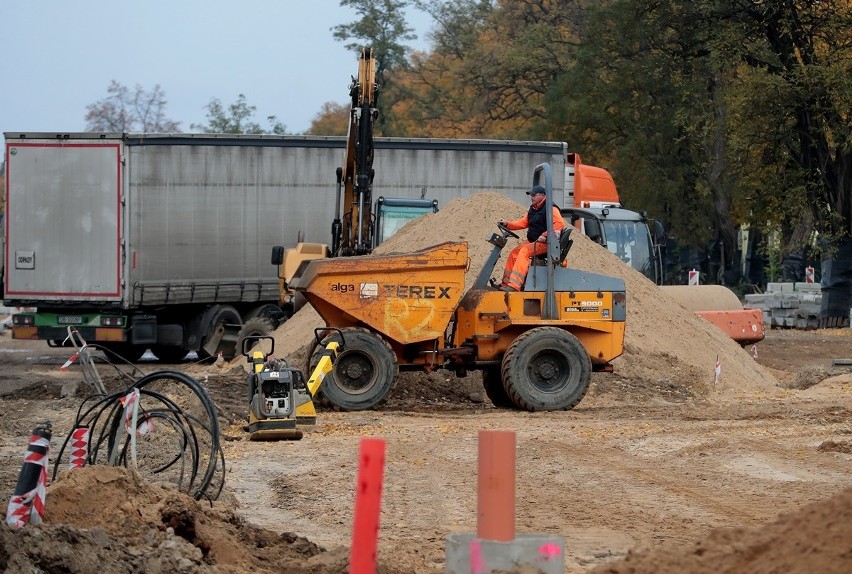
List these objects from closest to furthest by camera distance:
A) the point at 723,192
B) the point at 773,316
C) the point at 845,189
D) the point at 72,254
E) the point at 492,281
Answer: the point at 492,281
the point at 72,254
the point at 845,189
the point at 773,316
the point at 723,192

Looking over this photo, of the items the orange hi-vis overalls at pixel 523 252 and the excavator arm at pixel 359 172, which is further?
the excavator arm at pixel 359 172

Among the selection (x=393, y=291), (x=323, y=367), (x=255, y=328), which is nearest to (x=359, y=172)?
(x=255, y=328)

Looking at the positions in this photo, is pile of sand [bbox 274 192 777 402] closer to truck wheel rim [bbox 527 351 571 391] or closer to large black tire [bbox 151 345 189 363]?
truck wheel rim [bbox 527 351 571 391]

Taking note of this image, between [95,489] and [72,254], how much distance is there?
1618 centimetres

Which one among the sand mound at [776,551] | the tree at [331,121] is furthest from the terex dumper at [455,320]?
the tree at [331,121]

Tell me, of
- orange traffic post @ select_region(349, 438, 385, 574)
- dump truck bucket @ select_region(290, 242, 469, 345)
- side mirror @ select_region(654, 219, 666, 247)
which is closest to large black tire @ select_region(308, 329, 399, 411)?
dump truck bucket @ select_region(290, 242, 469, 345)

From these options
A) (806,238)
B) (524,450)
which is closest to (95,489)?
(524,450)

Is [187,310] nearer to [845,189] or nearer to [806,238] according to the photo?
[845,189]

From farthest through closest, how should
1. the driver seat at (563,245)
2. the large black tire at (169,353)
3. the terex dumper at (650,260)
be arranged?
the large black tire at (169,353)
the terex dumper at (650,260)
the driver seat at (563,245)

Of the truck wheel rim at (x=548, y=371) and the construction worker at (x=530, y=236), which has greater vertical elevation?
the construction worker at (x=530, y=236)

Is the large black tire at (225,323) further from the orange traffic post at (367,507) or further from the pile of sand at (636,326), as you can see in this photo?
the orange traffic post at (367,507)

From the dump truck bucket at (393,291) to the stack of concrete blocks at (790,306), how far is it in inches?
891

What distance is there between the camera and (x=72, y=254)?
2339cm

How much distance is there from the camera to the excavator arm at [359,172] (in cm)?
1980
